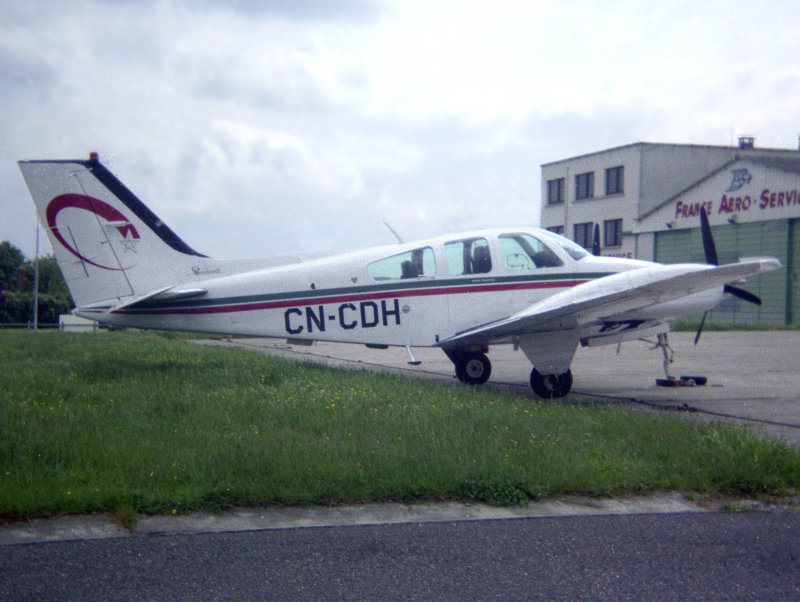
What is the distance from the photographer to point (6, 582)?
159 inches

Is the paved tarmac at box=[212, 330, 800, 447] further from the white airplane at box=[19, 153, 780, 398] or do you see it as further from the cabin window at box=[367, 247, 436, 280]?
the cabin window at box=[367, 247, 436, 280]

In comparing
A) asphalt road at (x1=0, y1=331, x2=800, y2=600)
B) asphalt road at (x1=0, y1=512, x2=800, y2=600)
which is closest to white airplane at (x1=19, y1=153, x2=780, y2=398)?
asphalt road at (x1=0, y1=331, x2=800, y2=600)

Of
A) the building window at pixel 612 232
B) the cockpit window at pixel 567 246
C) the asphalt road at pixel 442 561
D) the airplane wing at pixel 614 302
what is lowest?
the asphalt road at pixel 442 561

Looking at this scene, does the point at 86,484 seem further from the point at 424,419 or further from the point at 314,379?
the point at 314,379

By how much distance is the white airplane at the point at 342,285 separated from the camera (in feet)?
37.2

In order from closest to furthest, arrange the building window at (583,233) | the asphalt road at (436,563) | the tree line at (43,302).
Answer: the asphalt road at (436,563), the building window at (583,233), the tree line at (43,302)

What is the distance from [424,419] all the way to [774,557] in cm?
379

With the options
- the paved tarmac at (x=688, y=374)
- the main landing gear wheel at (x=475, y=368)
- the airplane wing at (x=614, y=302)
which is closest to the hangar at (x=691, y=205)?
the paved tarmac at (x=688, y=374)

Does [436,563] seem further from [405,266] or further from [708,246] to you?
[708,246]

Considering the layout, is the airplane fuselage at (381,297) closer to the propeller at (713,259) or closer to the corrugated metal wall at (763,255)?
the propeller at (713,259)

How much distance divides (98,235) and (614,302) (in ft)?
25.6

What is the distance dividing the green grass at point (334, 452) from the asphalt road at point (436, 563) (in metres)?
0.57

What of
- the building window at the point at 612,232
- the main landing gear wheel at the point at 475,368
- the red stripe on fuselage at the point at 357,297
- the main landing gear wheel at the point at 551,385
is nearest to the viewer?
the main landing gear wheel at the point at 551,385

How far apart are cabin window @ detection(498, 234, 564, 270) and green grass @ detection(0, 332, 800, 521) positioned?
9.21 ft
